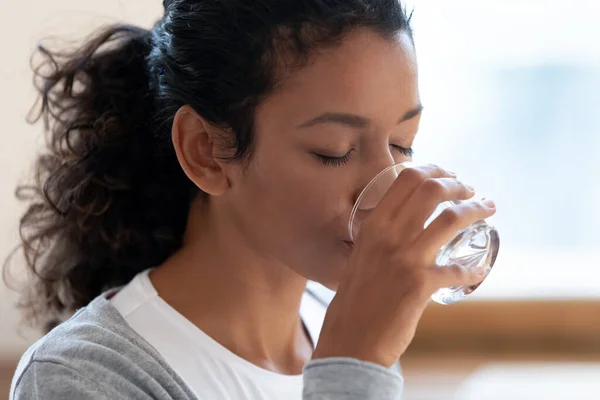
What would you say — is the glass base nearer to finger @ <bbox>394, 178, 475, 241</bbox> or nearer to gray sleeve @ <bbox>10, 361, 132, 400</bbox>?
finger @ <bbox>394, 178, 475, 241</bbox>

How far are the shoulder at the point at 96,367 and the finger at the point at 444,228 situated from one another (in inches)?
13.2

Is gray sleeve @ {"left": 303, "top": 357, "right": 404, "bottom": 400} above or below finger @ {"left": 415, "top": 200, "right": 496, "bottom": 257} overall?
Result: below

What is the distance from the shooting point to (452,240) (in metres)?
0.84

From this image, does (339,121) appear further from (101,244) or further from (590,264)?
(590,264)

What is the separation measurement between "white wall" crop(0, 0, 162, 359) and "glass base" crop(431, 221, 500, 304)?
0.89m

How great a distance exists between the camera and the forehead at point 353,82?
892 mm

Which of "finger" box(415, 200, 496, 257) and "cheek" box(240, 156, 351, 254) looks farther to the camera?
"cheek" box(240, 156, 351, 254)

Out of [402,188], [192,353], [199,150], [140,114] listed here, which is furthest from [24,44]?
[402,188]

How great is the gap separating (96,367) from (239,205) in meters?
0.25

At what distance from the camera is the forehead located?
2.93ft

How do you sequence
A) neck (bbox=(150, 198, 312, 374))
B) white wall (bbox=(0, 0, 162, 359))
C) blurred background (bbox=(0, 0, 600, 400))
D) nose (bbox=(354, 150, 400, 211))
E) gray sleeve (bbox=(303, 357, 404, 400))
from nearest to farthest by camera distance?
gray sleeve (bbox=(303, 357, 404, 400)) < nose (bbox=(354, 150, 400, 211)) < neck (bbox=(150, 198, 312, 374)) < white wall (bbox=(0, 0, 162, 359)) < blurred background (bbox=(0, 0, 600, 400))

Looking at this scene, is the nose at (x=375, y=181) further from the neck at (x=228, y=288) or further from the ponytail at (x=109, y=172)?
the ponytail at (x=109, y=172)

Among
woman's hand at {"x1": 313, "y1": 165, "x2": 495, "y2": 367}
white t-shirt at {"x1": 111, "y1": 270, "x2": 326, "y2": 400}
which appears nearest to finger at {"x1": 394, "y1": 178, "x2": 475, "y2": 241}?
woman's hand at {"x1": 313, "y1": 165, "x2": 495, "y2": 367}

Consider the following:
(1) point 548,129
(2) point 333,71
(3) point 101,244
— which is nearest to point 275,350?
(3) point 101,244
